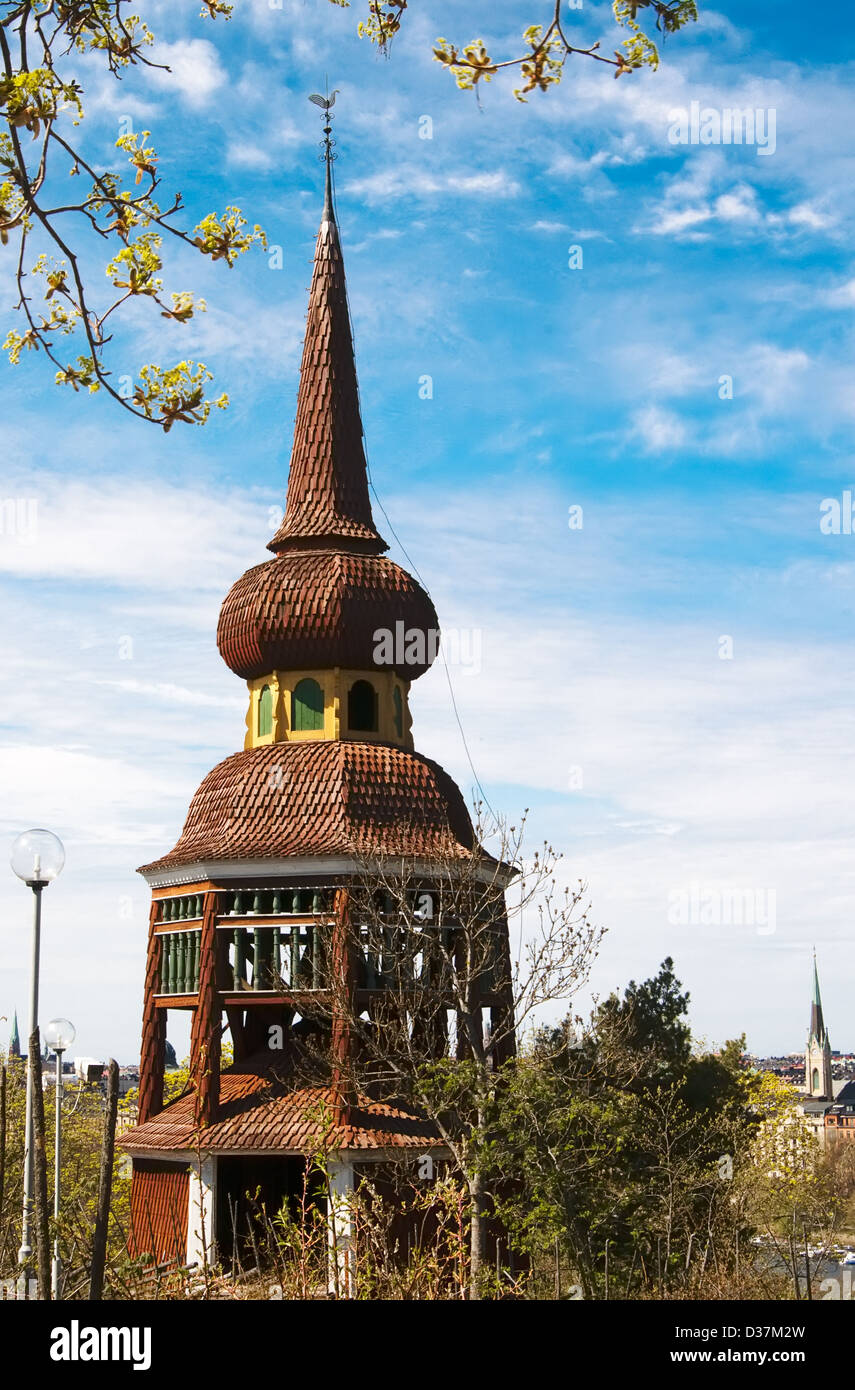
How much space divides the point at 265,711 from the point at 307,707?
1.06 meters

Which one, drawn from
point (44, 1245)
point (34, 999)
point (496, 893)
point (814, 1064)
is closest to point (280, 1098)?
point (496, 893)

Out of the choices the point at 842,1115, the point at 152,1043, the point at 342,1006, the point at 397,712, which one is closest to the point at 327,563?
the point at 397,712

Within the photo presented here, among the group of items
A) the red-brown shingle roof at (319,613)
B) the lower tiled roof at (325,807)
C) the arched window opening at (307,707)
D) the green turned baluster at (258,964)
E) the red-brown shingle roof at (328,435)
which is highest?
the red-brown shingle roof at (328,435)

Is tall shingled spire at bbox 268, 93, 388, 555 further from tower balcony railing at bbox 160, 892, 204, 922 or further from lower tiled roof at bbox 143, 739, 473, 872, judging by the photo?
tower balcony railing at bbox 160, 892, 204, 922

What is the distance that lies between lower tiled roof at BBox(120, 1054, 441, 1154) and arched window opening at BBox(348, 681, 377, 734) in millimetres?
6884

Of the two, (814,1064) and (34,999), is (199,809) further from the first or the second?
(814,1064)

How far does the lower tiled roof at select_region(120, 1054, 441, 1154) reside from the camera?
27641 mm

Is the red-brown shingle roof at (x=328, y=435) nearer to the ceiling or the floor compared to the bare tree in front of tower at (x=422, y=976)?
nearer to the ceiling

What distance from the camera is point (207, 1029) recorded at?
95.4 feet

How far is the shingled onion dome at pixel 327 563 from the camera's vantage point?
32.0 meters

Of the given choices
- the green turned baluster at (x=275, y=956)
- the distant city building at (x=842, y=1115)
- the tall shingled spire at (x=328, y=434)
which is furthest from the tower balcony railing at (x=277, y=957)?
the distant city building at (x=842, y=1115)

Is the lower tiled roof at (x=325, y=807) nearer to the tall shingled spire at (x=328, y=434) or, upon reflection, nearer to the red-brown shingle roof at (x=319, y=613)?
the red-brown shingle roof at (x=319, y=613)

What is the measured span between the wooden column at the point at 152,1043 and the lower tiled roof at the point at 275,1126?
1.08 metres
